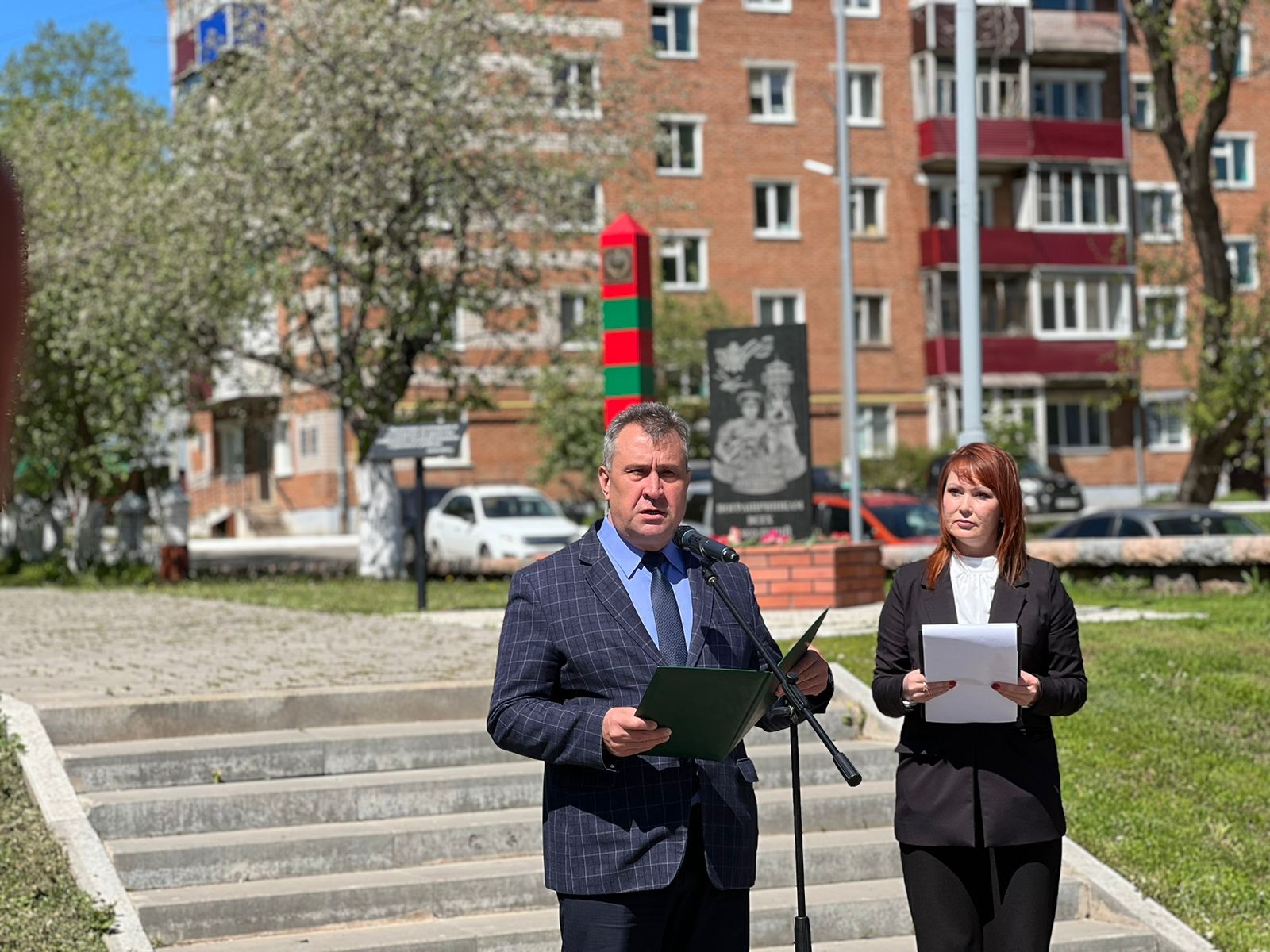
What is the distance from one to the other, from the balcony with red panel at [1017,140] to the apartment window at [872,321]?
420 centimetres

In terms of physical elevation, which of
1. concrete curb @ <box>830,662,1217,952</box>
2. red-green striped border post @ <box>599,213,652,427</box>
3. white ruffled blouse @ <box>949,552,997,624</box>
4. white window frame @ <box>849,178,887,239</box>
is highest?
white window frame @ <box>849,178,887,239</box>

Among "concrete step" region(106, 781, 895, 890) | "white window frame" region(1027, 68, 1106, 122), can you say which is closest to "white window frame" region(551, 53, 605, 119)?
"concrete step" region(106, 781, 895, 890)

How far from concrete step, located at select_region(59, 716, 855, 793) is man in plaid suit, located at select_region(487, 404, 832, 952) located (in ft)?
16.3

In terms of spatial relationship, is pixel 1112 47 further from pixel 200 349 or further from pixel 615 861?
pixel 615 861

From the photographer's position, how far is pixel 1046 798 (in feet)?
17.0

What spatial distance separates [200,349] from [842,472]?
65.9ft

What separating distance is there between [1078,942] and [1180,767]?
1.98m

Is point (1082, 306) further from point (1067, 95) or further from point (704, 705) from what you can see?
point (704, 705)

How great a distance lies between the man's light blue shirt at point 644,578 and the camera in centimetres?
427

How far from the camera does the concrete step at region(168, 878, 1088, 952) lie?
291 inches

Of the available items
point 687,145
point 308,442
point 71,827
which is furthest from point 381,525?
point 687,145

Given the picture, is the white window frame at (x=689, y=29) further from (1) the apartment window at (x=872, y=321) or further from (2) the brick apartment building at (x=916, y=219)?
(1) the apartment window at (x=872, y=321)

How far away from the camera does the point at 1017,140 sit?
173 ft

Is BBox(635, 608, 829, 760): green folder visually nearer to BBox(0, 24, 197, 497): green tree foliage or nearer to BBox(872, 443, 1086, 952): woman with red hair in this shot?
BBox(872, 443, 1086, 952): woman with red hair
